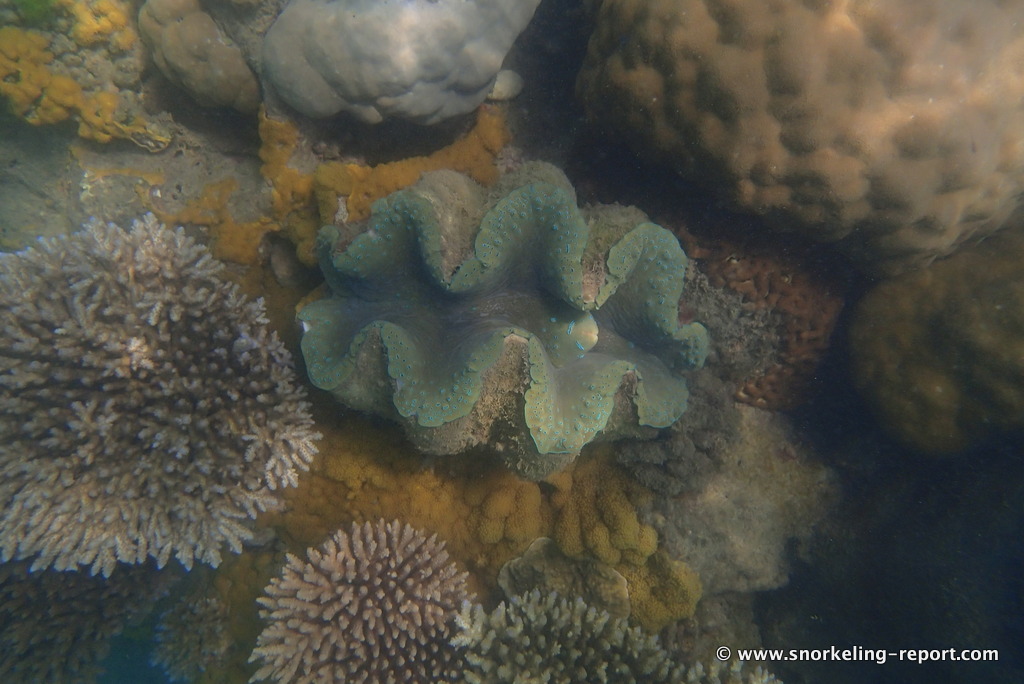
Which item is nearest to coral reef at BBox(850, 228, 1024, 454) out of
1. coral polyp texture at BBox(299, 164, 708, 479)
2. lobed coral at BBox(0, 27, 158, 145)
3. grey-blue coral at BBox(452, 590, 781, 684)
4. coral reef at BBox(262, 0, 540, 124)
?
coral polyp texture at BBox(299, 164, 708, 479)

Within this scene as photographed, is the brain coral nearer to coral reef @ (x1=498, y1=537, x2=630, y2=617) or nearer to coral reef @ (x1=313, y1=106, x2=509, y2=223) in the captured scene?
coral reef @ (x1=313, y1=106, x2=509, y2=223)

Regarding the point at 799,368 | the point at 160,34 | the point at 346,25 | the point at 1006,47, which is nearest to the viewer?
the point at 1006,47

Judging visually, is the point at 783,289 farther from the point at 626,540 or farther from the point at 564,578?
the point at 564,578

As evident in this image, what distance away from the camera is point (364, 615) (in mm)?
3742

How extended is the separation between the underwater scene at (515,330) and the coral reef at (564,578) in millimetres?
32

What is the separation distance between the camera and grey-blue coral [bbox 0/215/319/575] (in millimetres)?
3480

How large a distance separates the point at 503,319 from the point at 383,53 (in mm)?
1818

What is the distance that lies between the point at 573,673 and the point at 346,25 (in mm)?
4515

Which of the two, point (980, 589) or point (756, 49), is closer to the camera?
point (756, 49)

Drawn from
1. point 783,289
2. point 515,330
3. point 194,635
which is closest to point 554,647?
point 515,330

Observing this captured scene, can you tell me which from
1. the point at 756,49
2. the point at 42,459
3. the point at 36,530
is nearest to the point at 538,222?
the point at 756,49

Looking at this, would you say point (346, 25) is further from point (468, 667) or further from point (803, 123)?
point (468, 667)

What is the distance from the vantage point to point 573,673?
385cm

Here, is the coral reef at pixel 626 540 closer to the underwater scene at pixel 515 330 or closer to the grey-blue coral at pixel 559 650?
the underwater scene at pixel 515 330
